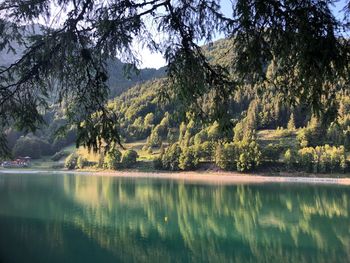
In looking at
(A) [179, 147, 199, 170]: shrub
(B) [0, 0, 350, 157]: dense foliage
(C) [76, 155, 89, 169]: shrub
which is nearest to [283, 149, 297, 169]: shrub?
(A) [179, 147, 199, 170]: shrub

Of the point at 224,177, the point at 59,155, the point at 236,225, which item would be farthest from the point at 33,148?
the point at 236,225

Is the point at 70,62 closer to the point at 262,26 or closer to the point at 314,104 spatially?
the point at 262,26

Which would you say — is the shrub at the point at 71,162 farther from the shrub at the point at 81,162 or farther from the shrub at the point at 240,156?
the shrub at the point at 240,156

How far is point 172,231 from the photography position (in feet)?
72.8

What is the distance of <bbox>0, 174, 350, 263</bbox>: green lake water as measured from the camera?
16484mm

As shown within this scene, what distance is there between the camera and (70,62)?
4352 millimetres

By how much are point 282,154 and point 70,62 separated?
8144cm

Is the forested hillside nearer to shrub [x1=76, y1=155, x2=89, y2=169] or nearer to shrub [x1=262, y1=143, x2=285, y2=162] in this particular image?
shrub [x1=262, y1=143, x2=285, y2=162]

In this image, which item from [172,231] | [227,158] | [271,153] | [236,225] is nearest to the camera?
[172,231]

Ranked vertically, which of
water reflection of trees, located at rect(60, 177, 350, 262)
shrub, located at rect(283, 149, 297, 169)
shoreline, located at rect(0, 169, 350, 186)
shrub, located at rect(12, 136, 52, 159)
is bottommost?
shoreline, located at rect(0, 169, 350, 186)

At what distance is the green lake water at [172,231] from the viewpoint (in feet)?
54.1

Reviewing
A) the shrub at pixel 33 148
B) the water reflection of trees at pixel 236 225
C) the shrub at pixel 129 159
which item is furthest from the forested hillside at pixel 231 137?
the water reflection of trees at pixel 236 225

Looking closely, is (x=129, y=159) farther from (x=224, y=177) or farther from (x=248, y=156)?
(x=248, y=156)

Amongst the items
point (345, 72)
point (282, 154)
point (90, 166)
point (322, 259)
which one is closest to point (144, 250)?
point (322, 259)
